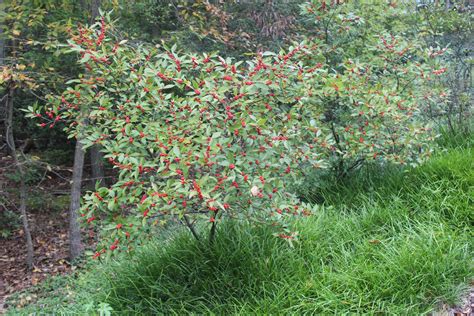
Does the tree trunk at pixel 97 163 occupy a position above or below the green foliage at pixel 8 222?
above

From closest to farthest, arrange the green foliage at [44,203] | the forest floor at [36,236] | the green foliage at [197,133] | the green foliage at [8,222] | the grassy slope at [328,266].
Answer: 1. the green foliage at [197,133]
2. the grassy slope at [328,266]
3. the forest floor at [36,236]
4. the green foliage at [8,222]
5. the green foliage at [44,203]

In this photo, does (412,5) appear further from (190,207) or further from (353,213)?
(190,207)

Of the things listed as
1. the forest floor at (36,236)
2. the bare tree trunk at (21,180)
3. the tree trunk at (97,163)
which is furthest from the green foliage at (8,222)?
the tree trunk at (97,163)

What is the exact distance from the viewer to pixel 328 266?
3053 millimetres

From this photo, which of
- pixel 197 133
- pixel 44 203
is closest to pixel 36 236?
pixel 44 203

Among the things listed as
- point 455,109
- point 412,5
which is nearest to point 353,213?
point 455,109

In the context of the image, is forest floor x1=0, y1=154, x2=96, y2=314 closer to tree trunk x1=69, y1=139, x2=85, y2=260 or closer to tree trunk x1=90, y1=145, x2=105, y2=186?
tree trunk x1=69, y1=139, x2=85, y2=260

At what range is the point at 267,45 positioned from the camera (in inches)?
261

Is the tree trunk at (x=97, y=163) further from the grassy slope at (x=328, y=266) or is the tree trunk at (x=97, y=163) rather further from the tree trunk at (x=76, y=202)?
the grassy slope at (x=328, y=266)

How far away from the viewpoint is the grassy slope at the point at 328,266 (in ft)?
9.11

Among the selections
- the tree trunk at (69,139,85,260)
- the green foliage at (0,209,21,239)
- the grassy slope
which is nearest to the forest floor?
the green foliage at (0,209,21,239)

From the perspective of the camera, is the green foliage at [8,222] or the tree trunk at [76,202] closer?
the tree trunk at [76,202]

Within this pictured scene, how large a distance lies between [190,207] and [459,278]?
5.57 ft

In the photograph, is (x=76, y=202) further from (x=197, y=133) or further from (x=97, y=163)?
(x=197, y=133)
